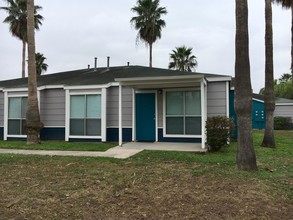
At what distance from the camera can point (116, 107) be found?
1402 centimetres

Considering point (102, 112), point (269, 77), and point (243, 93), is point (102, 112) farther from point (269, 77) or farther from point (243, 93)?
point (243, 93)

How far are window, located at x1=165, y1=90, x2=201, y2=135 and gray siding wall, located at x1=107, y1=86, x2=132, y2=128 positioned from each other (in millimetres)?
1740

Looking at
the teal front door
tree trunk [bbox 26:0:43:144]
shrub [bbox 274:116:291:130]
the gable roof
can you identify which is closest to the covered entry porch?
the teal front door

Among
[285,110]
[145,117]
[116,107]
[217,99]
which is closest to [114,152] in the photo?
[145,117]

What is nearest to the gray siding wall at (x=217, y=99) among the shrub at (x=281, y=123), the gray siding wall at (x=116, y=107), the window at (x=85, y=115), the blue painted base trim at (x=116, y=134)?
the gray siding wall at (x=116, y=107)

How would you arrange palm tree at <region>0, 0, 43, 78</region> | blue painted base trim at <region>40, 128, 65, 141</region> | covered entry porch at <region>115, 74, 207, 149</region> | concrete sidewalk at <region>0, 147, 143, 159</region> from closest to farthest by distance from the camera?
1. concrete sidewalk at <region>0, 147, 143, 159</region>
2. covered entry porch at <region>115, 74, 207, 149</region>
3. blue painted base trim at <region>40, 128, 65, 141</region>
4. palm tree at <region>0, 0, 43, 78</region>

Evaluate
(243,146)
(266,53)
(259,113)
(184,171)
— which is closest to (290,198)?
(243,146)

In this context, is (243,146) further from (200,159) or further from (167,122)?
(167,122)

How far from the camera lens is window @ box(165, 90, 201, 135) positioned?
12.7 meters

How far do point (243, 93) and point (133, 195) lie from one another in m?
3.46

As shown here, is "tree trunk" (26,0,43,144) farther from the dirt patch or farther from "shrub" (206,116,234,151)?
"shrub" (206,116,234,151)

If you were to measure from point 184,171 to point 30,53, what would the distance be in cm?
876

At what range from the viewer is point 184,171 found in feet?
24.7

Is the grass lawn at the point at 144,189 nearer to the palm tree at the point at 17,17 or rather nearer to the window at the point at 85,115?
the window at the point at 85,115
